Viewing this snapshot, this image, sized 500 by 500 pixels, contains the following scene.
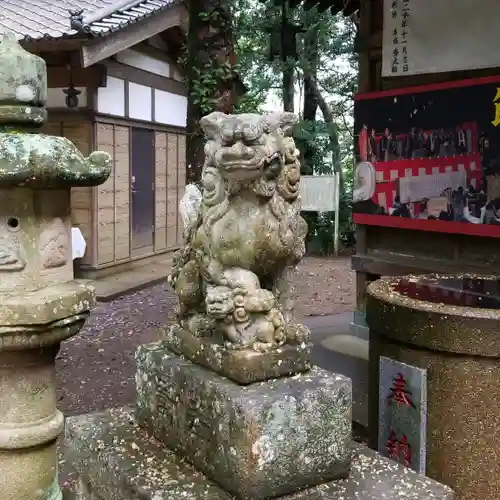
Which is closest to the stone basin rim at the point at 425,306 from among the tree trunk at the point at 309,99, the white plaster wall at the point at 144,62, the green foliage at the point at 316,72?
the white plaster wall at the point at 144,62

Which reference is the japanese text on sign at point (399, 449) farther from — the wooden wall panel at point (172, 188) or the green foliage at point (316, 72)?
the green foliage at point (316, 72)

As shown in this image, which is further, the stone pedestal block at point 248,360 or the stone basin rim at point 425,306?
the stone basin rim at point 425,306

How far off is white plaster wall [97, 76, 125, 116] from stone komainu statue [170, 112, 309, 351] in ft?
27.8

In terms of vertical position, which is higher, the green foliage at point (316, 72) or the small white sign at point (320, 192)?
the green foliage at point (316, 72)

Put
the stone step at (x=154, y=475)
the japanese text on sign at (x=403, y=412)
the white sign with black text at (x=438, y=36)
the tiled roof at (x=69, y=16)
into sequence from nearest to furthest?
the stone step at (x=154, y=475) → the japanese text on sign at (x=403, y=412) → the white sign with black text at (x=438, y=36) → the tiled roof at (x=69, y=16)

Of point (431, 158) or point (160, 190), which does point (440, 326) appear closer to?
point (431, 158)

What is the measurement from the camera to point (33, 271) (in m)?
2.45

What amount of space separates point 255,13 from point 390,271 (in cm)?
1168

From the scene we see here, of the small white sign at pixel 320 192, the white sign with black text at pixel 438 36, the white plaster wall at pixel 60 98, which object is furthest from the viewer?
the small white sign at pixel 320 192

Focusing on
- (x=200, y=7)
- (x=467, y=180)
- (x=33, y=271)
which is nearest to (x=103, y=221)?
(x=200, y=7)

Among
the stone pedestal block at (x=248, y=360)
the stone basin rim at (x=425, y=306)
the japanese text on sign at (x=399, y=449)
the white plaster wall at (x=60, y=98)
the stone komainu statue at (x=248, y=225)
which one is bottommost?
the japanese text on sign at (x=399, y=449)

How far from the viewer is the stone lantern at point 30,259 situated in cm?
231

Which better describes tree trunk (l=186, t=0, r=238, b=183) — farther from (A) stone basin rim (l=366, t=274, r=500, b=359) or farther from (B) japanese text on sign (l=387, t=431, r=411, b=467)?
(B) japanese text on sign (l=387, t=431, r=411, b=467)

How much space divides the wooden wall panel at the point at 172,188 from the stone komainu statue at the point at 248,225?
10841 mm
